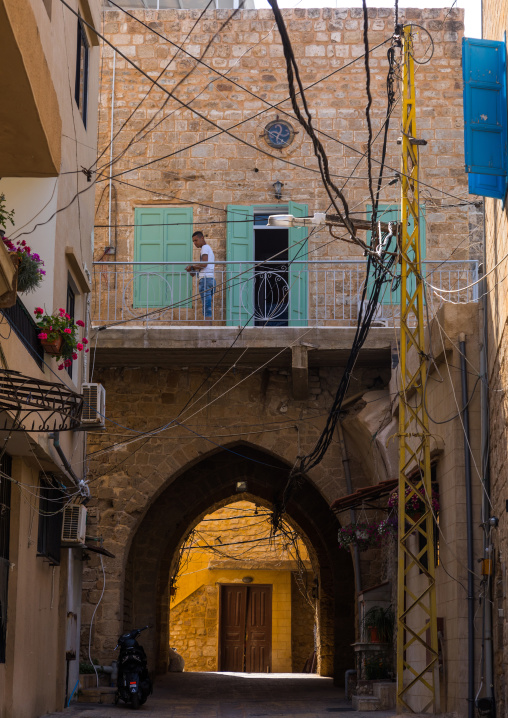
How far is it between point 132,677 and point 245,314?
5.14 metres

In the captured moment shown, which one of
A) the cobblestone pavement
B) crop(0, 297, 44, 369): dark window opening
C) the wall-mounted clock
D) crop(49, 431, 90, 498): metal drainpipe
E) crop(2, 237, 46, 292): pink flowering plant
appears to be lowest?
the cobblestone pavement

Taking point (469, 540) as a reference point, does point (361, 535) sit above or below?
above

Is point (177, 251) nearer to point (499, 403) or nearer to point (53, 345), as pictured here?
point (53, 345)

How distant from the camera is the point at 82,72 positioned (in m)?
12.6

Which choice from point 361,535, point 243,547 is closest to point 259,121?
point 361,535

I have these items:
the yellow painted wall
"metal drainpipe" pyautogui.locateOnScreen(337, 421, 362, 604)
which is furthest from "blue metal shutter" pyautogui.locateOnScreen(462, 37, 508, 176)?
the yellow painted wall

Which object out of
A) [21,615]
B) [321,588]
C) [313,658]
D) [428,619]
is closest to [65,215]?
[21,615]

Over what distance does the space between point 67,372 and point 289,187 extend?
573 cm

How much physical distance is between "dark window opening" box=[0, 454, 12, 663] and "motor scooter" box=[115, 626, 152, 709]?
3719mm

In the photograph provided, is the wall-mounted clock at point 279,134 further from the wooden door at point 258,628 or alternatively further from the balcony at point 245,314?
the wooden door at point 258,628

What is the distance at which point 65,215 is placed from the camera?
1120 cm

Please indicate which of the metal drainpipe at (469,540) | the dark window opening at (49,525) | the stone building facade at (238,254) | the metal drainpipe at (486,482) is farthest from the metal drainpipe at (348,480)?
the metal drainpipe at (486,482)

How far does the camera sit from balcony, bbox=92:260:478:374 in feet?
47.5

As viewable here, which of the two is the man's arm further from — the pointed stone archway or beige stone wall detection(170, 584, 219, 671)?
beige stone wall detection(170, 584, 219, 671)
